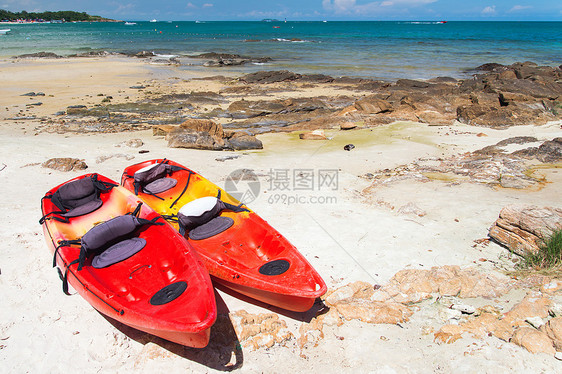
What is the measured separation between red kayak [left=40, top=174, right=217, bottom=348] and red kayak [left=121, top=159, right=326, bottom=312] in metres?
0.46

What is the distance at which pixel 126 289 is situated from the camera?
4723 millimetres

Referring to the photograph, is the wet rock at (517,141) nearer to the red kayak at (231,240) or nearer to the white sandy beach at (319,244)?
the white sandy beach at (319,244)

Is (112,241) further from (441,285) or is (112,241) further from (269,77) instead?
(269,77)

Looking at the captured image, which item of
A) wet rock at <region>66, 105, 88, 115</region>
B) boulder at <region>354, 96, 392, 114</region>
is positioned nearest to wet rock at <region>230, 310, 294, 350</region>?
boulder at <region>354, 96, 392, 114</region>

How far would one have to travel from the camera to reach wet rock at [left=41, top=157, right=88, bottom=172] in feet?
31.0

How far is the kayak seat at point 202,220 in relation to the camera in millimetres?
5762

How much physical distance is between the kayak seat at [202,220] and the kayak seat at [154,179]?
1790 millimetres

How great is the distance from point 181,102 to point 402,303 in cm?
1687

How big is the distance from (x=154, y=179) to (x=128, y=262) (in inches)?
112

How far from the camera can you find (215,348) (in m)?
4.22

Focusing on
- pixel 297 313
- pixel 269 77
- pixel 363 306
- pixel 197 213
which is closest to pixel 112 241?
pixel 197 213

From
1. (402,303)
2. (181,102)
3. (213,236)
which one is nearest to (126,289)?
(213,236)

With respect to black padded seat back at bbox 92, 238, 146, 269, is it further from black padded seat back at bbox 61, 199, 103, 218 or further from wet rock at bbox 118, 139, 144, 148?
wet rock at bbox 118, 139, 144, 148

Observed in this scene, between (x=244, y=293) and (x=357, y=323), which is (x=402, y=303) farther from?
(x=244, y=293)
